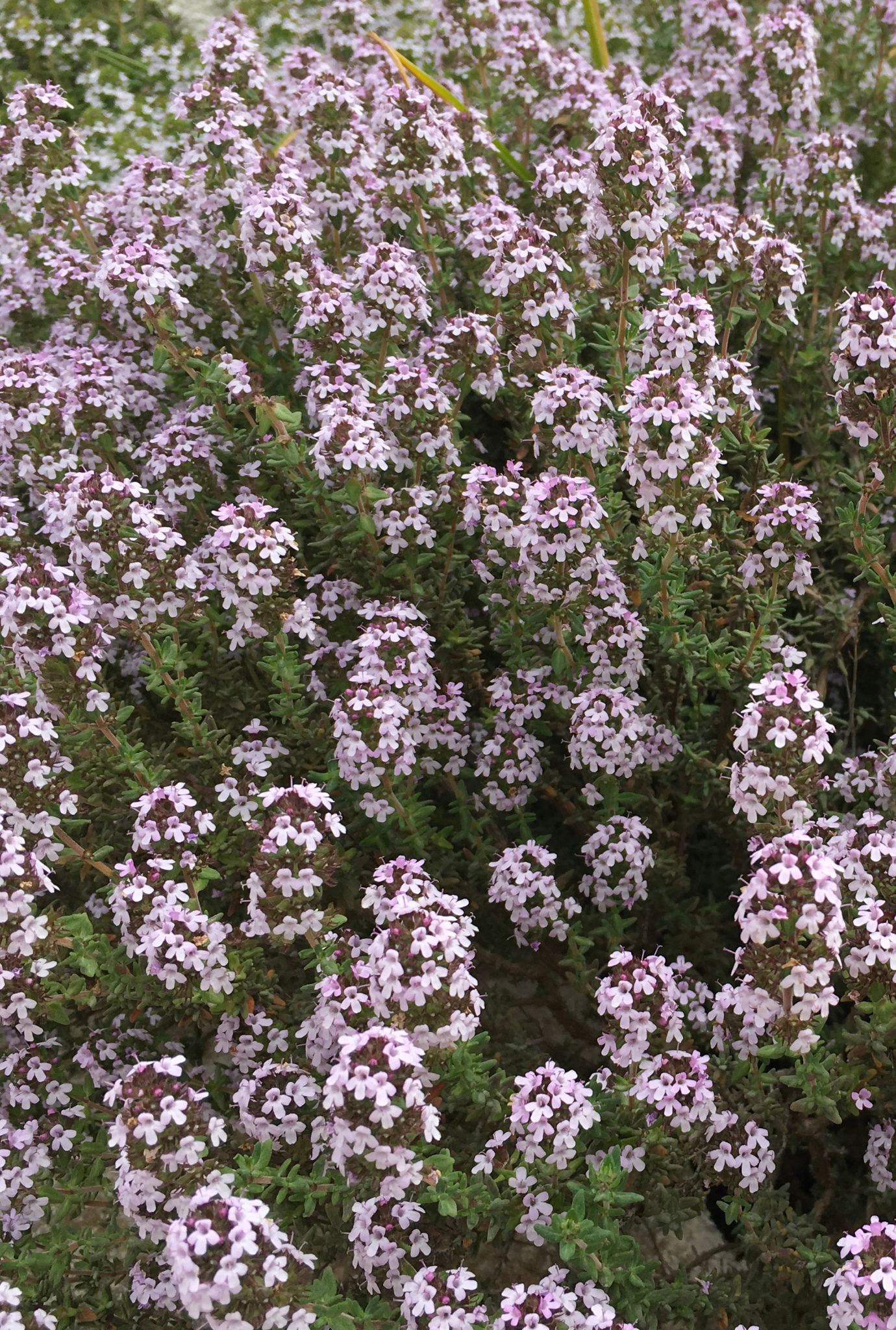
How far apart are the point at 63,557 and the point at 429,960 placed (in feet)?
7.39

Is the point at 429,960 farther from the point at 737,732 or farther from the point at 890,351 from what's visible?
the point at 890,351

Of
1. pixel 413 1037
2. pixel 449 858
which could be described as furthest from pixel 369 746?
pixel 413 1037

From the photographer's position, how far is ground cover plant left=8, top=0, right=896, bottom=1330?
10.7 ft

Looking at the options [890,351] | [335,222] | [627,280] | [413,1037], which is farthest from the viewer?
[335,222]

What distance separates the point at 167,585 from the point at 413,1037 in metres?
1.73

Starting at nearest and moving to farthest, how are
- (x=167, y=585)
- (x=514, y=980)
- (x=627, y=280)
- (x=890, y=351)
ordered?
(x=890, y=351) → (x=167, y=585) → (x=627, y=280) → (x=514, y=980)

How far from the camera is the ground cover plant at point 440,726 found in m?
3.27

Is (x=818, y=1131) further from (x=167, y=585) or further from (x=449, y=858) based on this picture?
(x=167, y=585)

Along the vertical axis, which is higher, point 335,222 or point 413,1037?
point 335,222

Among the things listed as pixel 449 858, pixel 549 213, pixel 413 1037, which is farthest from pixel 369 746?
pixel 549 213

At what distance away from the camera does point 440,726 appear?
169 inches

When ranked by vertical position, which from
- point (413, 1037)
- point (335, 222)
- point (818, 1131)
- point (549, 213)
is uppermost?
point (335, 222)

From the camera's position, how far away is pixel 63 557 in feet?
14.8

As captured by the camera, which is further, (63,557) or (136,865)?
(63,557)
